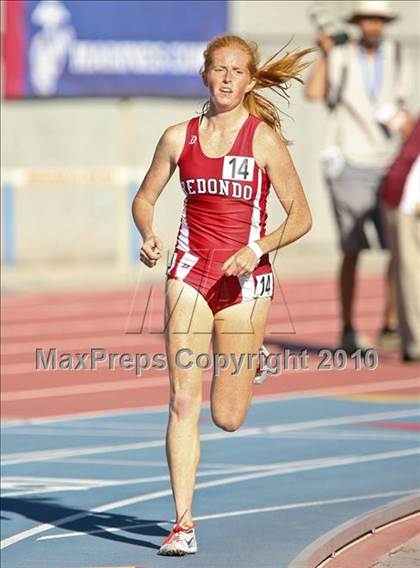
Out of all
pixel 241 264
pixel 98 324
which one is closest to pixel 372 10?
pixel 98 324

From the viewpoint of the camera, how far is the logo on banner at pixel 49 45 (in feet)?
81.7

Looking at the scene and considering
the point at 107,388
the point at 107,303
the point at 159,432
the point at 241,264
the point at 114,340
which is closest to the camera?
the point at 241,264

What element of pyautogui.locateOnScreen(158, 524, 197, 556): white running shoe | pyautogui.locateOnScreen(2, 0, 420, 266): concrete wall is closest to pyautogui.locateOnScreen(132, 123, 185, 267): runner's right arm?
pyautogui.locateOnScreen(158, 524, 197, 556): white running shoe

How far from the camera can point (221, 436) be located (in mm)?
11641

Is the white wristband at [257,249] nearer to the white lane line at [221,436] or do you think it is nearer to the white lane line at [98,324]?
the white lane line at [221,436]

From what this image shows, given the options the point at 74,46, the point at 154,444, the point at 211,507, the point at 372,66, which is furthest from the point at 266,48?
the point at 211,507

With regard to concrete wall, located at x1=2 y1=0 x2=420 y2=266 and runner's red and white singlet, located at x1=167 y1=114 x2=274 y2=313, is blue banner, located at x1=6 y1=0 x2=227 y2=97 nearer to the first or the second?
concrete wall, located at x1=2 y1=0 x2=420 y2=266

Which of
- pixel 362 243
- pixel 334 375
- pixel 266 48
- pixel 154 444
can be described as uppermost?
pixel 266 48

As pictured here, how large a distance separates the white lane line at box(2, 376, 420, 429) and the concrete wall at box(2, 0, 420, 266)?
11.8 m

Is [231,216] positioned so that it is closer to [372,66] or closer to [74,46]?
[372,66]

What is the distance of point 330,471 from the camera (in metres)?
10.3

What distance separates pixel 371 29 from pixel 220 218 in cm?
826

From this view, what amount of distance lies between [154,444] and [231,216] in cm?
390

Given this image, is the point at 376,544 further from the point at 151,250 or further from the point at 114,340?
the point at 114,340
